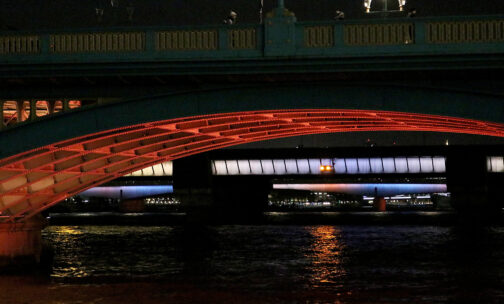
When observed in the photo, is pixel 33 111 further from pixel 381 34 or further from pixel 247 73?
pixel 381 34

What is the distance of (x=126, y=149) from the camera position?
1460 inches

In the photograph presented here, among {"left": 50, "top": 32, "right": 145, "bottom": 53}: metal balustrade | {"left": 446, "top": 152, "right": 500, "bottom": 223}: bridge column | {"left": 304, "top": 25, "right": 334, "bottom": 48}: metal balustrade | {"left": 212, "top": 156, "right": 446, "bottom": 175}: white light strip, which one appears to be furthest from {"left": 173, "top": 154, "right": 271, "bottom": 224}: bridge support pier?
{"left": 304, "top": 25, "right": 334, "bottom": 48}: metal balustrade

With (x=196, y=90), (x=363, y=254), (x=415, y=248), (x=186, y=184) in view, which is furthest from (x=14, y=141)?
(x=186, y=184)

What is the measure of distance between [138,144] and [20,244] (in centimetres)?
779

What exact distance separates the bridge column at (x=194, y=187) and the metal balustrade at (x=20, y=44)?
6357 centimetres

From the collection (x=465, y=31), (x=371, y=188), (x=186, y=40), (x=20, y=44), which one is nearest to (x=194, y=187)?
(x=371, y=188)

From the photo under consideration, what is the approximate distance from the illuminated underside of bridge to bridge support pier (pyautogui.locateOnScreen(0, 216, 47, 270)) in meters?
0.47

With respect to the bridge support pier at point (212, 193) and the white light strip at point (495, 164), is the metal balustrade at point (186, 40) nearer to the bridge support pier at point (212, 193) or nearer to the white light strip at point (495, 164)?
the bridge support pier at point (212, 193)

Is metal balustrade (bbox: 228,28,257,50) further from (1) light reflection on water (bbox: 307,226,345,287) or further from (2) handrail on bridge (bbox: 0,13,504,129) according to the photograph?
(1) light reflection on water (bbox: 307,226,345,287)

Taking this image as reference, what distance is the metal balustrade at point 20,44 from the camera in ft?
90.9

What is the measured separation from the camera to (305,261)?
145 ft

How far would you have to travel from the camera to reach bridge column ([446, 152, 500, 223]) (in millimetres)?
91500

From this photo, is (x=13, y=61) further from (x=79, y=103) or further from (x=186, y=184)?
(x=186, y=184)

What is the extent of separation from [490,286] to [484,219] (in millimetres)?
60765
